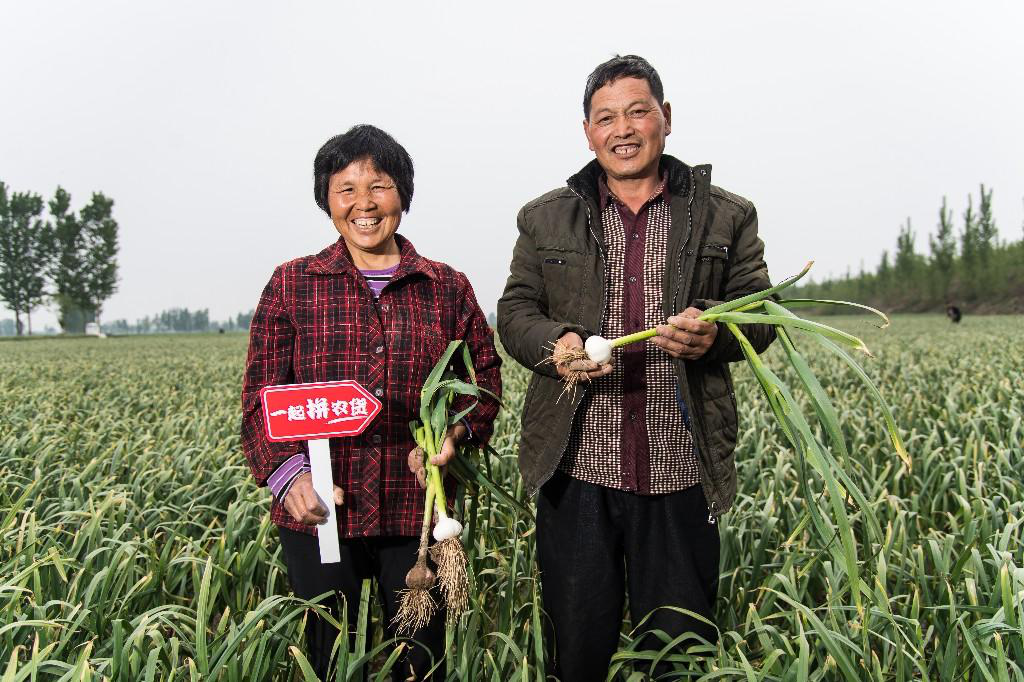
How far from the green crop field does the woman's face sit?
0.90m

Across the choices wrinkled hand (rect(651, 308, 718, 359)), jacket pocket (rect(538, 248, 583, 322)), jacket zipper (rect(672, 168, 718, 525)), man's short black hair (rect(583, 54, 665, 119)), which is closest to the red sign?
jacket pocket (rect(538, 248, 583, 322))

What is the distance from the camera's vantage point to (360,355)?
1.68 metres

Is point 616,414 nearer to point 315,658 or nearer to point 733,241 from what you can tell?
point 733,241

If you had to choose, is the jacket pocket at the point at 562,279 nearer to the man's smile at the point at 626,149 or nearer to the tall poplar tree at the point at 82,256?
the man's smile at the point at 626,149

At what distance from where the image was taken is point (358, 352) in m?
1.68

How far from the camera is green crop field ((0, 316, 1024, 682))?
1684mm

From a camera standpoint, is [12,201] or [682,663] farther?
[12,201]

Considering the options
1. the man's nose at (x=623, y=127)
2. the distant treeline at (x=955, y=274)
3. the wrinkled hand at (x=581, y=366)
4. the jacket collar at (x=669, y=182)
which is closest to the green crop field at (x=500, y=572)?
the wrinkled hand at (x=581, y=366)

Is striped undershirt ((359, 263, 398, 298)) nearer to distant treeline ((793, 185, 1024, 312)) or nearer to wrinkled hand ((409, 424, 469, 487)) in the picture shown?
wrinkled hand ((409, 424, 469, 487))

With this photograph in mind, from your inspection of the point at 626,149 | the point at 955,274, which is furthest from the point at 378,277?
the point at 955,274

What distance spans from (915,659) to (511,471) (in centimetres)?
197

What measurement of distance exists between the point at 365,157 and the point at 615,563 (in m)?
1.21

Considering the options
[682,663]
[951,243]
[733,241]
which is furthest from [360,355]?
[951,243]

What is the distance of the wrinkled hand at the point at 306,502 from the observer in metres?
1.56
